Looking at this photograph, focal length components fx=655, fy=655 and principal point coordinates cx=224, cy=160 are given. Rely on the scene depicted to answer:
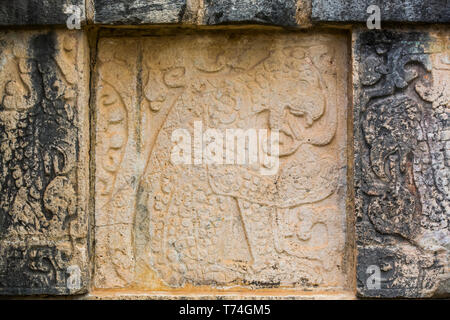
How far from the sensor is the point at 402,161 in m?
3.65

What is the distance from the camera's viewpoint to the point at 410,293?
142 inches

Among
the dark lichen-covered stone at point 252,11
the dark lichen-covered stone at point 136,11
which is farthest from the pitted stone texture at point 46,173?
the dark lichen-covered stone at point 252,11

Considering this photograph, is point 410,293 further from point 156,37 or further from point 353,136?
point 156,37

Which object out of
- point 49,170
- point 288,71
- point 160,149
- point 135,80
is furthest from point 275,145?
point 49,170

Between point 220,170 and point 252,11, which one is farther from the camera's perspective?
point 220,170

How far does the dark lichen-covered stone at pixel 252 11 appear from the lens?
366cm

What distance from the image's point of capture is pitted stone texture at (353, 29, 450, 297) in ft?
11.9

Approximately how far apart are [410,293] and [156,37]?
208 centimetres

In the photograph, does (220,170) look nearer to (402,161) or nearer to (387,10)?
(402,161)

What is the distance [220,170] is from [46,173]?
1.00m
